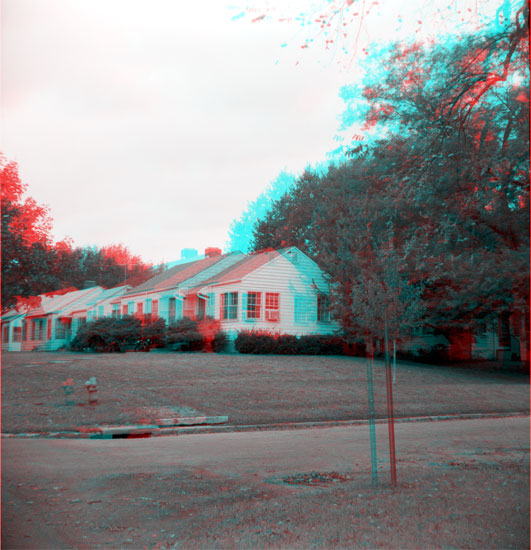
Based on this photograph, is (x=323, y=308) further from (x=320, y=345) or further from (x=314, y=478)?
(x=314, y=478)

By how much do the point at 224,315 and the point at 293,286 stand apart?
20.2 inches

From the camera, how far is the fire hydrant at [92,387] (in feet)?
12.2

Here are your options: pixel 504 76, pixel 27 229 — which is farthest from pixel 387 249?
pixel 27 229

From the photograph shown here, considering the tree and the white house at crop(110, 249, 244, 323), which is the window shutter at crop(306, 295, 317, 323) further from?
the tree

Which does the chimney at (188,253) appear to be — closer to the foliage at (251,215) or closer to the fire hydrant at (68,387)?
the foliage at (251,215)

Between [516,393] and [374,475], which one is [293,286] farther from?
[516,393]

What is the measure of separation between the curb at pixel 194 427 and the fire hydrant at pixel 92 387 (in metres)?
0.36

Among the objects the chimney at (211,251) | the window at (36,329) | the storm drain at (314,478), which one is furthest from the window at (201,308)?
the storm drain at (314,478)

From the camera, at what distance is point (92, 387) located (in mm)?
→ 3797

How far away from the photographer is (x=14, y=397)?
3.12 metres

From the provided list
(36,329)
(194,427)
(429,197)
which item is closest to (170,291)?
(36,329)

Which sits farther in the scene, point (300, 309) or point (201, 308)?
point (300, 309)

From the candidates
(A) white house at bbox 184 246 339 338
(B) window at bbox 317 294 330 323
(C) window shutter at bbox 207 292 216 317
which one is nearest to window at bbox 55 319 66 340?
(A) white house at bbox 184 246 339 338

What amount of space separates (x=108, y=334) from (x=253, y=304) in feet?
2.84
